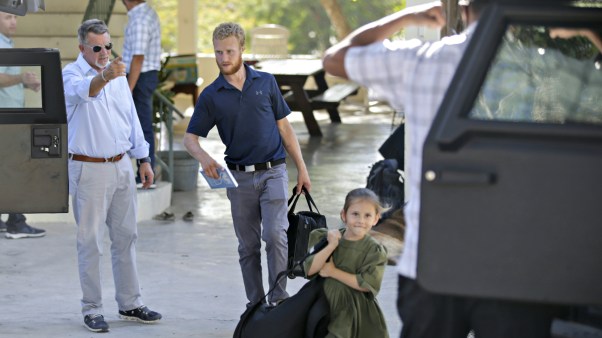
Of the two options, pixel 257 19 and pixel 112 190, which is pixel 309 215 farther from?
pixel 257 19

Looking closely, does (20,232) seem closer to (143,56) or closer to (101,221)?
(143,56)

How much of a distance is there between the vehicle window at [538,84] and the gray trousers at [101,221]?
3433 mm

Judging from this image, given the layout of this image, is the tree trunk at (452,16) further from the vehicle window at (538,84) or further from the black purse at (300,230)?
the vehicle window at (538,84)

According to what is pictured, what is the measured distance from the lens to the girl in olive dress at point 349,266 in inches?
205

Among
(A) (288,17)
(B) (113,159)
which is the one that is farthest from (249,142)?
(A) (288,17)

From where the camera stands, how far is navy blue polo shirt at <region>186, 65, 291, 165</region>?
639 centimetres

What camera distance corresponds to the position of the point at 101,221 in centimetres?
635

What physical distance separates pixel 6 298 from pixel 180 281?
1.14m

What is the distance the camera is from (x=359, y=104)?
21516 millimetres

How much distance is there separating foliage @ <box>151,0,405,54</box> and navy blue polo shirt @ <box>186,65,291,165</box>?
1555 inches

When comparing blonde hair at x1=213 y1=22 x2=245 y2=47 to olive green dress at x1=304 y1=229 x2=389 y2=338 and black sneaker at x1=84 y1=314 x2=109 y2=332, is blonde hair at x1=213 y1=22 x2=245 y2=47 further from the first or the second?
black sneaker at x1=84 y1=314 x2=109 y2=332

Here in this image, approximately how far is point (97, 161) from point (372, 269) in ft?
5.87

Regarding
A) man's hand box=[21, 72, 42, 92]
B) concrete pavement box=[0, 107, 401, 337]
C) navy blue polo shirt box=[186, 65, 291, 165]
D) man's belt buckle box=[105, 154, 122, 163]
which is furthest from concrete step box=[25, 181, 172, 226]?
man's hand box=[21, 72, 42, 92]

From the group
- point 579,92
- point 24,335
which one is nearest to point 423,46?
point 579,92
